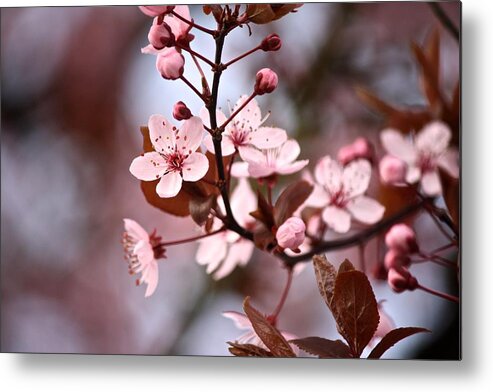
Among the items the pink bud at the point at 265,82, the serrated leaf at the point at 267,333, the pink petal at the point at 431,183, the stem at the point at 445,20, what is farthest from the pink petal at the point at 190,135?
the stem at the point at 445,20

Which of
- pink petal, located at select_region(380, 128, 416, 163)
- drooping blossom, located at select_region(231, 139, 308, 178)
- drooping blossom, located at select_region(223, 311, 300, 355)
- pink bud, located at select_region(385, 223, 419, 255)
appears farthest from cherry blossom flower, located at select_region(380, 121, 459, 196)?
drooping blossom, located at select_region(223, 311, 300, 355)

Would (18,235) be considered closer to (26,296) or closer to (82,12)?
(26,296)

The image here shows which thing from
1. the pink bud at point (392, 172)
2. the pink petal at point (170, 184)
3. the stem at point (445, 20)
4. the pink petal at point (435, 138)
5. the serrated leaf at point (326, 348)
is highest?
the stem at point (445, 20)

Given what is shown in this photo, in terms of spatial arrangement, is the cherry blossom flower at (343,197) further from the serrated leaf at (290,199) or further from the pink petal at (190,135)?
the pink petal at (190,135)

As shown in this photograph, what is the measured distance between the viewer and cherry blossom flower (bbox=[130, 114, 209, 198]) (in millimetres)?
1146

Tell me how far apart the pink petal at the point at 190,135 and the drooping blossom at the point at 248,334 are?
0.32 meters

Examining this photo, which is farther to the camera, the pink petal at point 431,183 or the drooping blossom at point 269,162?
→ the pink petal at point 431,183

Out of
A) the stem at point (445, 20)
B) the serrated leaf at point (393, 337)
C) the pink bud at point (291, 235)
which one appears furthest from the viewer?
the stem at point (445, 20)

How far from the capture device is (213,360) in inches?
60.5

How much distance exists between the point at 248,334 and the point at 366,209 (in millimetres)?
309

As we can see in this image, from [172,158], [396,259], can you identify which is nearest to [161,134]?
[172,158]

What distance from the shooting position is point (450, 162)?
1.45 metres

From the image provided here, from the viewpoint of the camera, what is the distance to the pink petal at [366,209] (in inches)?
54.1

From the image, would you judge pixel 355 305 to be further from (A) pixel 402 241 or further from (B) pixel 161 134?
(B) pixel 161 134
